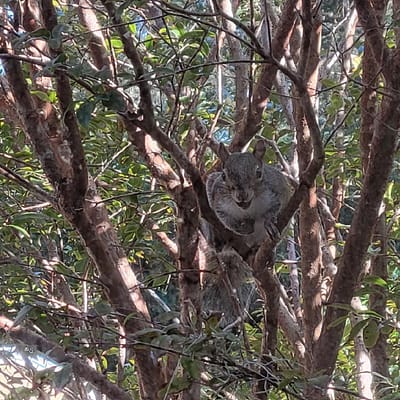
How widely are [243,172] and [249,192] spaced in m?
0.08

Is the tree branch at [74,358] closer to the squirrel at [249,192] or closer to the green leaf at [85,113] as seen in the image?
the green leaf at [85,113]

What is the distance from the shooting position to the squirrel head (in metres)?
2.07

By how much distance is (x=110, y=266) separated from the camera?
5.45 feet

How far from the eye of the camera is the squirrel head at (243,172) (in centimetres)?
207

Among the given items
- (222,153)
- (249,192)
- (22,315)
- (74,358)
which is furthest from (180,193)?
(22,315)

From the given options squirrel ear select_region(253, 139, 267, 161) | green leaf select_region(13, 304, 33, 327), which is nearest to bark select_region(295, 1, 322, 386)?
squirrel ear select_region(253, 139, 267, 161)

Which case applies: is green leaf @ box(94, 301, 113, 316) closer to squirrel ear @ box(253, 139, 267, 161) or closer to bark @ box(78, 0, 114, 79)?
bark @ box(78, 0, 114, 79)

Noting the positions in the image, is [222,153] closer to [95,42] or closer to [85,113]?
[95,42]

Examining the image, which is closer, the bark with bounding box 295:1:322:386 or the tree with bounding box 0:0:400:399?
the tree with bounding box 0:0:400:399

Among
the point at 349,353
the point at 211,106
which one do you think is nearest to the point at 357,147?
the point at 211,106

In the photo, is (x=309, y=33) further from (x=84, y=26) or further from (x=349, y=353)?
(x=349, y=353)

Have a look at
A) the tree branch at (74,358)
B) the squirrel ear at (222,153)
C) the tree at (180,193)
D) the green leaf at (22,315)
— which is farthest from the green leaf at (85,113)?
the squirrel ear at (222,153)

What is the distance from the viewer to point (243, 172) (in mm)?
2096

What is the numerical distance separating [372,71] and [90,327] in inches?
37.4
